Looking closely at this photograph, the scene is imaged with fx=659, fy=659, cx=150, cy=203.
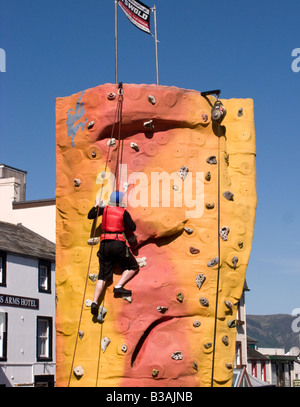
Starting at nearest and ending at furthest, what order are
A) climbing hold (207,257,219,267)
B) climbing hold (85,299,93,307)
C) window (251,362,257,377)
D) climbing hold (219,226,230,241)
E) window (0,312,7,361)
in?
climbing hold (85,299,93,307)
climbing hold (207,257,219,267)
climbing hold (219,226,230,241)
window (0,312,7,361)
window (251,362,257,377)

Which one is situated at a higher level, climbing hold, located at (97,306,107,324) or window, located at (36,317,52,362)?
window, located at (36,317,52,362)

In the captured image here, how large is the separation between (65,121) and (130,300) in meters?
3.40

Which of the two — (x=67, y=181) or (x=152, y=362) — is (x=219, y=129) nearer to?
(x=67, y=181)

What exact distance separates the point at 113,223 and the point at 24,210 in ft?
89.2

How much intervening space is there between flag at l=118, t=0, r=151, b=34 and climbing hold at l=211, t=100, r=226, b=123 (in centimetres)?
341

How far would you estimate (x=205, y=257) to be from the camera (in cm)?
1109

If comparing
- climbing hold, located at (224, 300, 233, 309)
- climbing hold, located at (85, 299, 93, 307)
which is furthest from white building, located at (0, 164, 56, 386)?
climbing hold, located at (224, 300, 233, 309)

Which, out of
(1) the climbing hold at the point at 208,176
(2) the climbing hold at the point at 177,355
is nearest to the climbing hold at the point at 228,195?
(1) the climbing hold at the point at 208,176

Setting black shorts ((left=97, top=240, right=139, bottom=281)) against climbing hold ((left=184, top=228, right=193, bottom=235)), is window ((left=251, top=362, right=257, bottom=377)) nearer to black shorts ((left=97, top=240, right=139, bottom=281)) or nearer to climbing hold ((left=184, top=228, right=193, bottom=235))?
climbing hold ((left=184, top=228, right=193, bottom=235))

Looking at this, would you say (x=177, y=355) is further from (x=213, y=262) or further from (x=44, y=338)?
(x=44, y=338)

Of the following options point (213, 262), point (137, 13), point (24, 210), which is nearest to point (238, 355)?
point (24, 210)

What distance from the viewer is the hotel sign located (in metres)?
30.3

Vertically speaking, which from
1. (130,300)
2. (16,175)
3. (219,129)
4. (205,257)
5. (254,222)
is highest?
(16,175)

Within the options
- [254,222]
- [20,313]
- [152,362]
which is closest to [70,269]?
[152,362]
